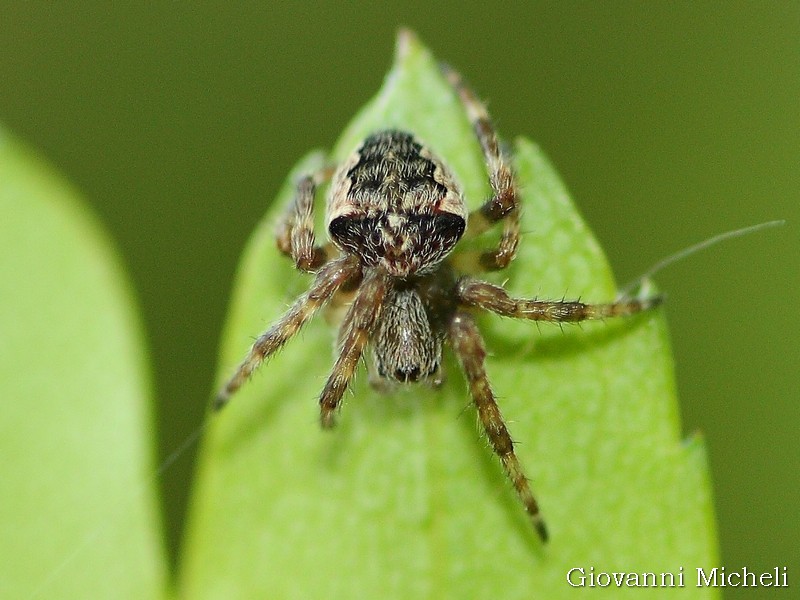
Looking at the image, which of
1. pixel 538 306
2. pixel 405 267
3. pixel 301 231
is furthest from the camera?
pixel 301 231

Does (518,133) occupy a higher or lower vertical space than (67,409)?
higher

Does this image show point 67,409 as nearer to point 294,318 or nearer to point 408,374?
point 294,318

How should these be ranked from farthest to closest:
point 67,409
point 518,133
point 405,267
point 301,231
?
point 518,133 < point 301,231 < point 405,267 < point 67,409

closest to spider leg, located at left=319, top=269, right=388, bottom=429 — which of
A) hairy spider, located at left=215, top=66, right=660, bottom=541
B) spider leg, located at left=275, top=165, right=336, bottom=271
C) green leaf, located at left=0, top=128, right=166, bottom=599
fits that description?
hairy spider, located at left=215, top=66, right=660, bottom=541

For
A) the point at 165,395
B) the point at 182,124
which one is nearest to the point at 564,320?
the point at 165,395

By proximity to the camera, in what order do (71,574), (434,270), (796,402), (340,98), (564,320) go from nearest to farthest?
(71,574)
(564,320)
(434,270)
(796,402)
(340,98)

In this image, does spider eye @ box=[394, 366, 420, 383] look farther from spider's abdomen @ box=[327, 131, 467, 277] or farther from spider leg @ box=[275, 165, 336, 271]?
spider leg @ box=[275, 165, 336, 271]

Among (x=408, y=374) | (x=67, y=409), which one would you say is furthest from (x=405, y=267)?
(x=67, y=409)

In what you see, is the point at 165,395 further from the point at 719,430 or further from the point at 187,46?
the point at 719,430
